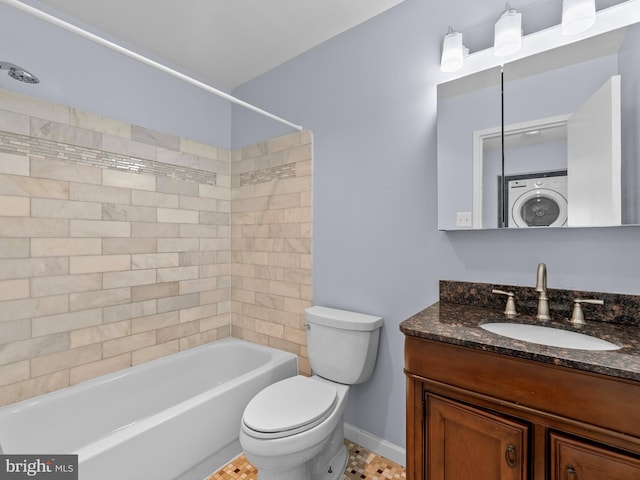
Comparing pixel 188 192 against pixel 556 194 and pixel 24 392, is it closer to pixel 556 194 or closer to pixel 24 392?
pixel 24 392

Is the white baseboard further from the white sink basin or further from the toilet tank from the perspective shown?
the white sink basin

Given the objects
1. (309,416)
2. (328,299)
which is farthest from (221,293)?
(309,416)

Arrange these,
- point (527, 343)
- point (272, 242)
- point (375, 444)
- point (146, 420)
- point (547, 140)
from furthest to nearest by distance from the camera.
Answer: point (272, 242) < point (375, 444) < point (146, 420) < point (547, 140) < point (527, 343)

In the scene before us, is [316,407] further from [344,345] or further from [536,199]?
[536,199]

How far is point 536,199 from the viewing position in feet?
4.37

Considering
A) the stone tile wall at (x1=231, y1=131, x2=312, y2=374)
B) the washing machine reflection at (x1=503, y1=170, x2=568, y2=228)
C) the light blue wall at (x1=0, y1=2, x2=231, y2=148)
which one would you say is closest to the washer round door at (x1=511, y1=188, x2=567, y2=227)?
the washing machine reflection at (x1=503, y1=170, x2=568, y2=228)

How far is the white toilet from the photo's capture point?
1.34m

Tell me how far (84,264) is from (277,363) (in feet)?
4.28

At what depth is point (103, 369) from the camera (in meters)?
1.94

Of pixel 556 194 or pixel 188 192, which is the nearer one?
pixel 556 194

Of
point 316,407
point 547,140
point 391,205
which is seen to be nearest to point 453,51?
point 547,140

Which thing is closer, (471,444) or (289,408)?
(471,444)

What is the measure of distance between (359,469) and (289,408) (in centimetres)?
62

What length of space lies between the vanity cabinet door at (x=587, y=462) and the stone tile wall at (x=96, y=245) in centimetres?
222
